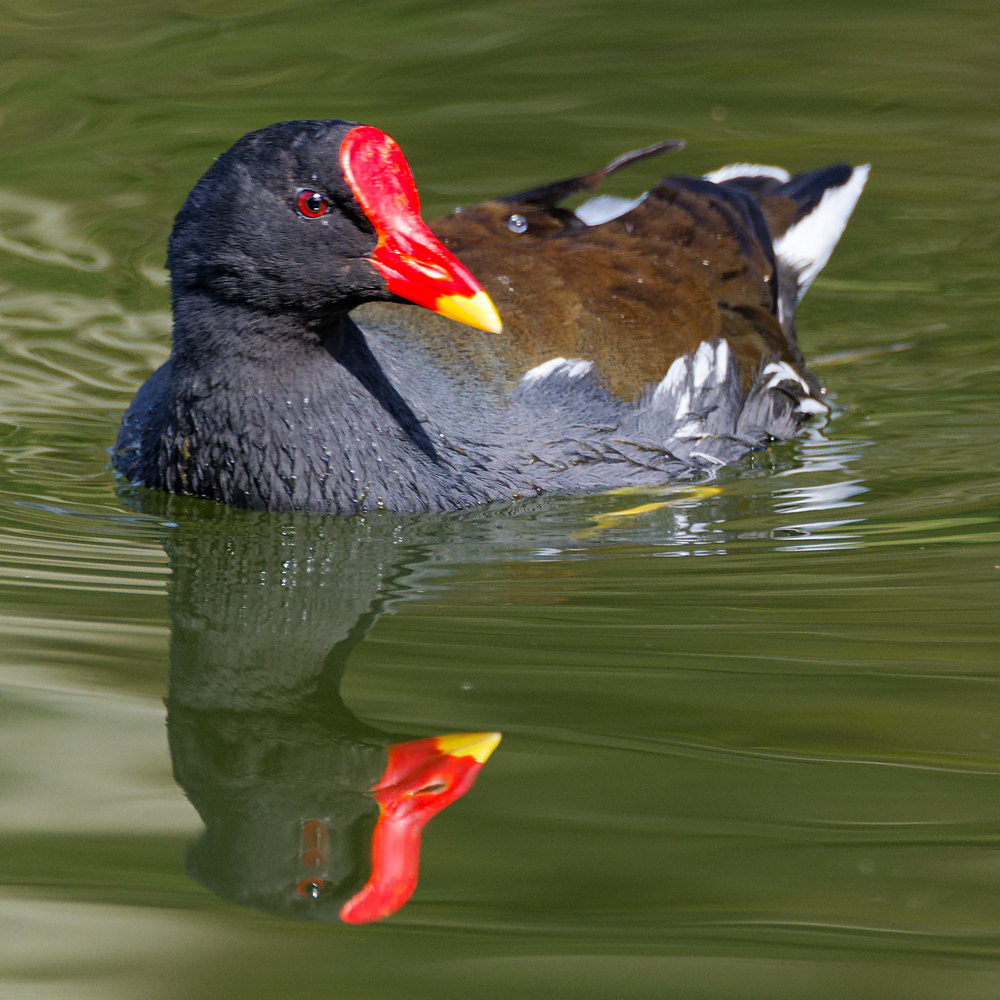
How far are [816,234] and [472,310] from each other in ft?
8.83

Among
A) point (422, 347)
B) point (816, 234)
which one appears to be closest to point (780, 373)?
point (816, 234)

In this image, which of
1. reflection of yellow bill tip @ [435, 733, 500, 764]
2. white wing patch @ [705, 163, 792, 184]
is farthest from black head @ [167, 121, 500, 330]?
white wing patch @ [705, 163, 792, 184]

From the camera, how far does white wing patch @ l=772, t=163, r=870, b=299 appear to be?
19.3 feet

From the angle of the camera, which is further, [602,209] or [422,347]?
[602,209]

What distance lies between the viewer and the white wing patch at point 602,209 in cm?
571

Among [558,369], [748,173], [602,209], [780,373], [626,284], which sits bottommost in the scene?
[780,373]

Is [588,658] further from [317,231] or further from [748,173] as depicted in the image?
[748,173]

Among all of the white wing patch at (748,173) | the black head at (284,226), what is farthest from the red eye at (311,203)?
the white wing patch at (748,173)

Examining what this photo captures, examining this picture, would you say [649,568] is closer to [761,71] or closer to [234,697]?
[234,697]

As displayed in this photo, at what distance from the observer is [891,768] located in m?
2.40

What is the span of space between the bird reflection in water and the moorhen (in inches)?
15.7

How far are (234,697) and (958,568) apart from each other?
5.49ft

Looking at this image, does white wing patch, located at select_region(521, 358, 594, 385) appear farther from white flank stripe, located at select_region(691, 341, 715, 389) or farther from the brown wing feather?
white flank stripe, located at select_region(691, 341, 715, 389)

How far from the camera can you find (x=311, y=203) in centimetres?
380
